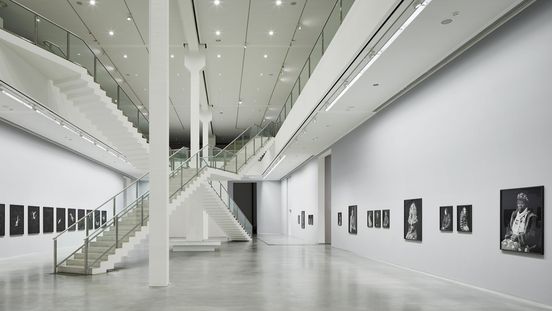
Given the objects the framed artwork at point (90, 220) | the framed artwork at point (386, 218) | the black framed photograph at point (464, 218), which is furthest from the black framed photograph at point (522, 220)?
the framed artwork at point (90, 220)

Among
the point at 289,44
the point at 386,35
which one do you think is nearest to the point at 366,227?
the point at 289,44

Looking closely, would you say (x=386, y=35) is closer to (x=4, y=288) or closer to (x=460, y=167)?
(x=460, y=167)

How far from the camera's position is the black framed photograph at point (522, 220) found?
28.8 ft

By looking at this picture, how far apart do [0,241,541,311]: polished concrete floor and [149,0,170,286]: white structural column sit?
2.35 ft

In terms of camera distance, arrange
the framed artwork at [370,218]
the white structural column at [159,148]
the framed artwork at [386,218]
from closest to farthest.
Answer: the white structural column at [159,148], the framed artwork at [386,218], the framed artwork at [370,218]

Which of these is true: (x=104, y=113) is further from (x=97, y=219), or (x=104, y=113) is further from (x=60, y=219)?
(x=60, y=219)

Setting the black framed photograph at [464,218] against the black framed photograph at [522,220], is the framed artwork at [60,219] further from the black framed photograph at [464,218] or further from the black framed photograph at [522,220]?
the black framed photograph at [522,220]

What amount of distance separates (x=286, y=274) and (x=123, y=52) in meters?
12.7

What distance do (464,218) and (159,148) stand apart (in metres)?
7.29

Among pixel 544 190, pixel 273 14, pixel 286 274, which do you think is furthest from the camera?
pixel 273 14

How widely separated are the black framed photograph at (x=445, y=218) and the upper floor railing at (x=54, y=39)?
12199mm

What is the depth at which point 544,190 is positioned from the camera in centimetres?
870

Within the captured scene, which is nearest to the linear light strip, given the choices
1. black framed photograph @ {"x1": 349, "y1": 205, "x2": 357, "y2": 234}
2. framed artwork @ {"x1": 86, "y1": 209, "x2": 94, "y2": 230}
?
black framed photograph @ {"x1": 349, "y1": 205, "x2": 357, "y2": 234}

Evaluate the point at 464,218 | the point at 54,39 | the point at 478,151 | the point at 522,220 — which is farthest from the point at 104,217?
the point at 522,220
